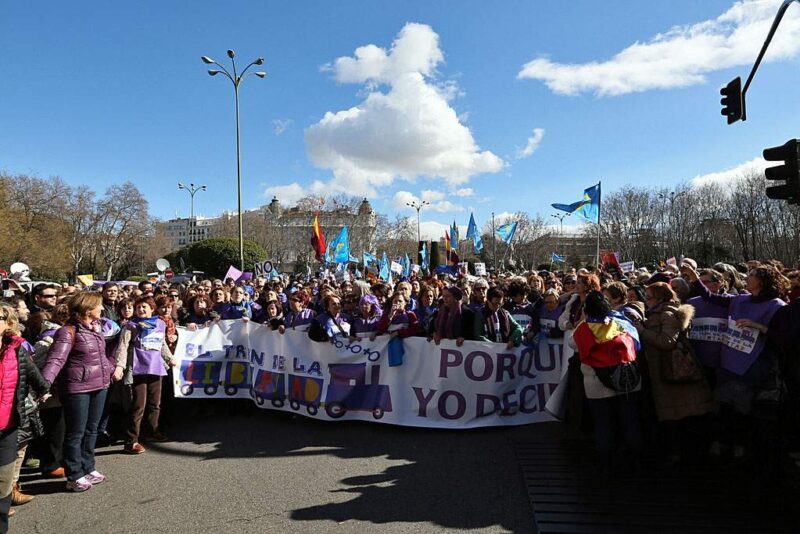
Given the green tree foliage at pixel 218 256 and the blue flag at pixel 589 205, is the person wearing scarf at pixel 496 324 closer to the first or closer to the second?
the blue flag at pixel 589 205

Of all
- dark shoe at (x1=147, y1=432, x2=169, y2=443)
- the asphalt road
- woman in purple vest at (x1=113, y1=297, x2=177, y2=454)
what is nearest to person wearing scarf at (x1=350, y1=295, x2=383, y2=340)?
the asphalt road

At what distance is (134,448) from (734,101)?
12.3 m

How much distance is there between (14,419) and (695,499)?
5.29 metres

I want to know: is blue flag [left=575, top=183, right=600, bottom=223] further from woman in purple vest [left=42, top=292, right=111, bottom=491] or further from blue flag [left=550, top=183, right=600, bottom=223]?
woman in purple vest [left=42, top=292, right=111, bottom=491]

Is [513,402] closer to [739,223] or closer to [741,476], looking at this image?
[741,476]

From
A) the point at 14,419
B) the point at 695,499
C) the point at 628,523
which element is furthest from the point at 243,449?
the point at 695,499

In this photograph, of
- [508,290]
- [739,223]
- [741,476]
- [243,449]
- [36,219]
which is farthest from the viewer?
[739,223]

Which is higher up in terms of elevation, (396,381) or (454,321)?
(454,321)

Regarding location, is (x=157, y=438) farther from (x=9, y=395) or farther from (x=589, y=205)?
(x=589, y=205)

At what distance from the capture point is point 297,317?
6770mm

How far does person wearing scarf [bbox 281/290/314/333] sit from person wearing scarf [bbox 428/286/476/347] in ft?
5.69

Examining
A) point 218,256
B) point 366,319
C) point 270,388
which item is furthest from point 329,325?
point 218,256

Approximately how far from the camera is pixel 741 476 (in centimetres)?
436

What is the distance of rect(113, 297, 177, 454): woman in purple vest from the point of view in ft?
18.0
